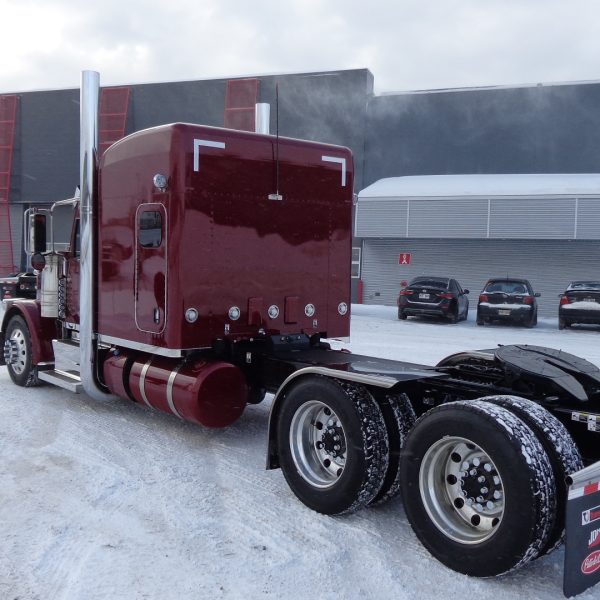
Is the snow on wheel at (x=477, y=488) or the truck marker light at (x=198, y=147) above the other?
the truck marker light at (x=198, y=147)

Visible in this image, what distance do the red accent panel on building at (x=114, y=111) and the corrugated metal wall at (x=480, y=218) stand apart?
44.4 feet

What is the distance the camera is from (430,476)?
3.86m

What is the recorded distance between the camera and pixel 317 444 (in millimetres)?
4730

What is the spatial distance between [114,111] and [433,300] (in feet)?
68.2

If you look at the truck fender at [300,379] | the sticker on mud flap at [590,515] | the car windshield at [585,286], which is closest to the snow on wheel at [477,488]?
the sticker on mud flap at [590,515]

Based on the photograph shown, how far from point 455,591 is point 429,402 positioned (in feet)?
4.51

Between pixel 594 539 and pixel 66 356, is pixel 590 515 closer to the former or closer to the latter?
pixel 594 539

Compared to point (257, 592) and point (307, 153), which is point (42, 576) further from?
point (307, 153)

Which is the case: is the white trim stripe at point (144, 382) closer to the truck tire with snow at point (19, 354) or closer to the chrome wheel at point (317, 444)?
the chrome wheel at point (317, 444)

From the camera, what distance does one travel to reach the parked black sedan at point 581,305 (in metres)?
19.0

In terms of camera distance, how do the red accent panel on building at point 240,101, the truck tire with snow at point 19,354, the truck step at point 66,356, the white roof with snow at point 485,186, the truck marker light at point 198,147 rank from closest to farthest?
the truck marker light at point 198,147
the truck step at point 66,356
the truck tire with snow at point 19,354
the white roof with snow at point 485,186
the red accent panel on building at point 240,101

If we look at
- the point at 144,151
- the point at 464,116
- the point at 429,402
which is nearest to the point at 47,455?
the point at 144,151

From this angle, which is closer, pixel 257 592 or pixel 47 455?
pixel 257 592

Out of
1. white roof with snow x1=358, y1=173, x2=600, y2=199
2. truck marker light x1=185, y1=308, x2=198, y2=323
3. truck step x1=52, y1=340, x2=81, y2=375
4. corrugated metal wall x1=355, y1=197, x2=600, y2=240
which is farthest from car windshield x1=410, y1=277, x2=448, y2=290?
truck marker light x1=185, y1=308, x2=198, y2=323
